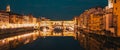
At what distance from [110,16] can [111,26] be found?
2947mm

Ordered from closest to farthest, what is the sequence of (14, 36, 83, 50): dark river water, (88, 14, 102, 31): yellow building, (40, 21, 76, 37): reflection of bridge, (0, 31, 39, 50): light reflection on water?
(0, 31, 39, 50): light reflection on water
(14, 36, 83, 50): dark river water
(88, 14, 102, 31): yellow building
(40, 21, 76, 37): reflection of bridge

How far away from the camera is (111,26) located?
44875 millimetres

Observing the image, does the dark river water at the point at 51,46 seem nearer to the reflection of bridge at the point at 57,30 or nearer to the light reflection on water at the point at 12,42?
the light reflection on water at the point at 12,42

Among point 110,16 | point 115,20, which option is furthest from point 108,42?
point 110,16

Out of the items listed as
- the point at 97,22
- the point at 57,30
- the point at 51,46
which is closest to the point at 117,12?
the point at 51,46

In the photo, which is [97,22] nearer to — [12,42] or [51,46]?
[12,42]

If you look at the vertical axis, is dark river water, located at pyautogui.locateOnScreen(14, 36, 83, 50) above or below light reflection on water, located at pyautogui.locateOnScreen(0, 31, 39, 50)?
below

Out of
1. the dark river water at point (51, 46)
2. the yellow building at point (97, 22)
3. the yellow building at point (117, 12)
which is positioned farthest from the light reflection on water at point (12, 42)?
the yellow building at point (97, 22)

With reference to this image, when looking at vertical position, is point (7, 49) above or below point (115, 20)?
below

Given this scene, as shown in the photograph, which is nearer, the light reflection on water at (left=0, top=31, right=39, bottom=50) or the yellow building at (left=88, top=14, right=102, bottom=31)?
the light reflection on water at (left=0, top=31, right=39, bottom=50)

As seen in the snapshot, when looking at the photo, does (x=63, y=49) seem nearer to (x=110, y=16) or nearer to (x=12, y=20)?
(x=110, y=16)

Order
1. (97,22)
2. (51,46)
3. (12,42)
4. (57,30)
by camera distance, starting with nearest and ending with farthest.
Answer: (51,46) < (12,42) < (97,22) < (57,30)

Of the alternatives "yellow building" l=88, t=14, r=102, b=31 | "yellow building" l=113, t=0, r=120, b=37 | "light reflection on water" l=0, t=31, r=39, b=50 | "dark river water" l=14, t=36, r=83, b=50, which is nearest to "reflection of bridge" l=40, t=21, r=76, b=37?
"yellow building" l=88, t=14, r=102, b=31

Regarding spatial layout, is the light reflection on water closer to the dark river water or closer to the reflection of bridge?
the dark river water
